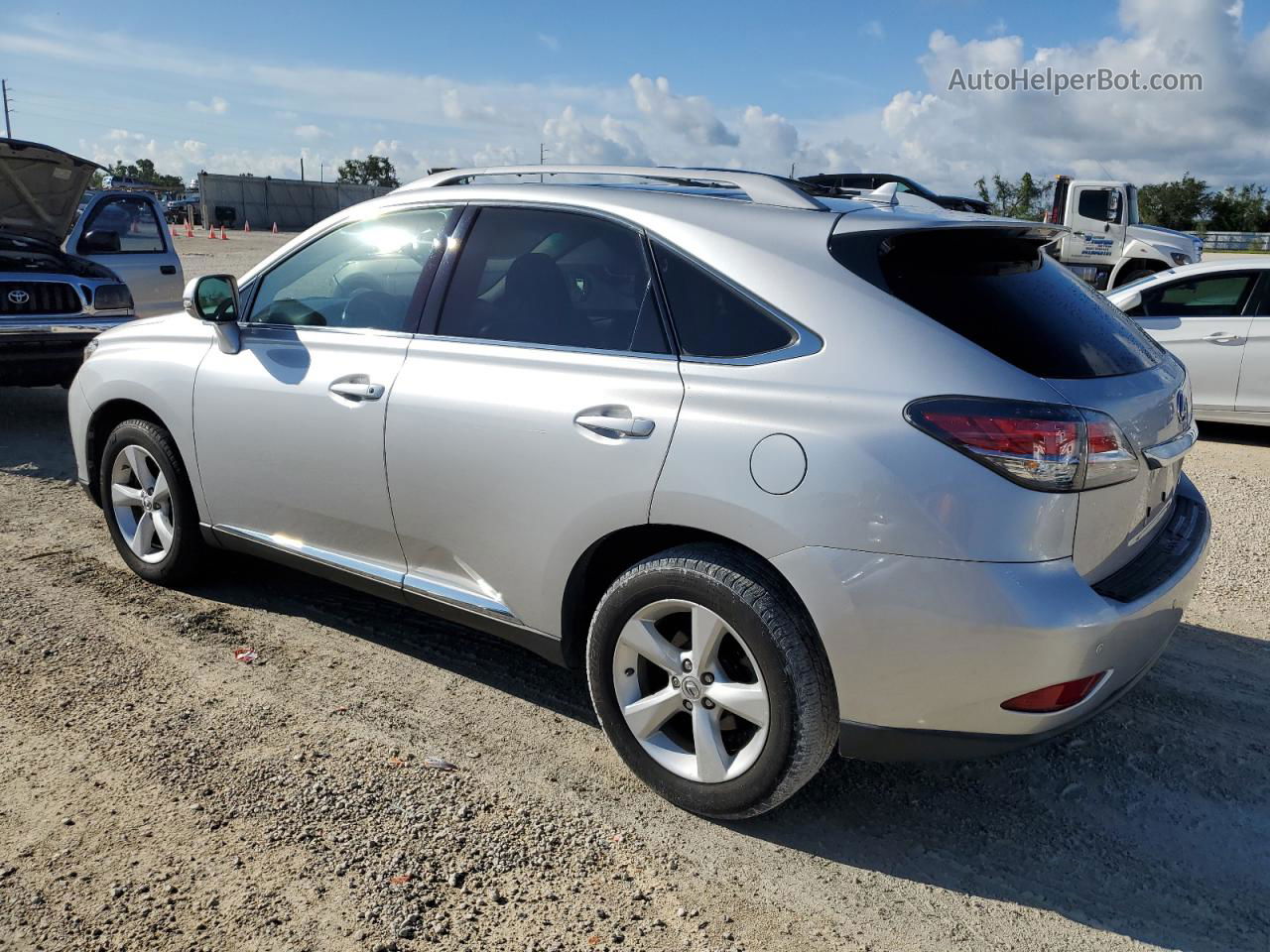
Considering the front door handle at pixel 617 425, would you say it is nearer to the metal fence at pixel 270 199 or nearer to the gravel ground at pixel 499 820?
the gravel ground at pixel 499 820

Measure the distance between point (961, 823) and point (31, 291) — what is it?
744 centimetres

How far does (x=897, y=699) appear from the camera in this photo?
259cm

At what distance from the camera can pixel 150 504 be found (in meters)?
4.52

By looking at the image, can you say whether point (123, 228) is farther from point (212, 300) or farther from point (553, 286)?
point (553, 286)

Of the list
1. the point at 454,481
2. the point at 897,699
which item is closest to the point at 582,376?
the point at 454,481

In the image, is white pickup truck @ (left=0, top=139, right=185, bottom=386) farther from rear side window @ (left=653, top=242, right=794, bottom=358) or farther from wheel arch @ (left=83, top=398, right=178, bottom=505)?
rear side window @ (left=653, top=242, right=794, bottom=358)

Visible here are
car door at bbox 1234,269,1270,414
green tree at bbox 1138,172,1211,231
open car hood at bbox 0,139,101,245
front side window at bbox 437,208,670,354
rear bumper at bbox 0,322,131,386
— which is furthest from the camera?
green tree at bbox 1138,172,1211,231

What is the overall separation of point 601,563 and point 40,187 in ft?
24.0

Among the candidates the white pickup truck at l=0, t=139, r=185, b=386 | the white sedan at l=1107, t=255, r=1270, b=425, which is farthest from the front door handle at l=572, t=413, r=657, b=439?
the white sedan at l=1107, t=255, r=1270, b=425

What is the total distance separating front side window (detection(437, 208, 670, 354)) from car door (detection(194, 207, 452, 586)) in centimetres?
21

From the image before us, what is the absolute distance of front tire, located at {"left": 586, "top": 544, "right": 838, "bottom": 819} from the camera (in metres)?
2.66

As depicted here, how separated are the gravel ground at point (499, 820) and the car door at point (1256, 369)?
16.1 feet

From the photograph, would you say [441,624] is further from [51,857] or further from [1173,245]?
[1173,245]

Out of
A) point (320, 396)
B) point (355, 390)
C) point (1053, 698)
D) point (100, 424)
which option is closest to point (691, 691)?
point (1053, 698)
